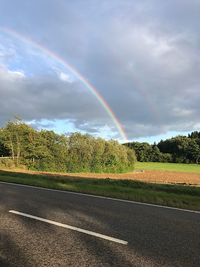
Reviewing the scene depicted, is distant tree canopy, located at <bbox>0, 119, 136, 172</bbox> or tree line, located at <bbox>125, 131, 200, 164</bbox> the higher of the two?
tree line, located at <bbox>125, 131, 200, 164</bbox>

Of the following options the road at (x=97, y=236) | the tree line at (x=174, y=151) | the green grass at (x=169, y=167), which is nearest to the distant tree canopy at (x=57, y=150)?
the green grass at (x=169, y=167)

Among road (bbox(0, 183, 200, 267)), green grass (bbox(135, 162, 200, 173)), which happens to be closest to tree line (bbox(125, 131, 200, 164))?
green grass (bbox(135, 162, 200, 173))

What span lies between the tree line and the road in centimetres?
14128

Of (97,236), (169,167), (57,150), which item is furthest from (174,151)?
(97,236)

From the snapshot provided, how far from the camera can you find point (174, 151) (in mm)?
161625

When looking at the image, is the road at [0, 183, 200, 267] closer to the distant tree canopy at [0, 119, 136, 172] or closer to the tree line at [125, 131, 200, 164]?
the distant tree canopy at [0, 119, 136, 172]

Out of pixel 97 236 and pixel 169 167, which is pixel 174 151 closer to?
pixel 169 167

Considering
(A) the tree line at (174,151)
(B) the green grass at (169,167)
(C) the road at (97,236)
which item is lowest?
(C) the road at (97,236)

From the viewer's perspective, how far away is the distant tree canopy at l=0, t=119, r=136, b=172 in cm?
5866

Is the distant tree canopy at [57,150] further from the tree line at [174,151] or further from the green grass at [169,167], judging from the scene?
the tree line at [174,151]

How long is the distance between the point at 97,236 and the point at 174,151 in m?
158

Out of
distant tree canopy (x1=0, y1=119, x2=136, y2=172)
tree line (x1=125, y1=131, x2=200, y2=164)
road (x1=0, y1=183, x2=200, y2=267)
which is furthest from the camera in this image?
tree line (x1=125, y1=131, x2=200, y2=164)

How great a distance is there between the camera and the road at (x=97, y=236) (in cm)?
565

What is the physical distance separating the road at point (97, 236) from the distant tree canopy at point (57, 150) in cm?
4848
